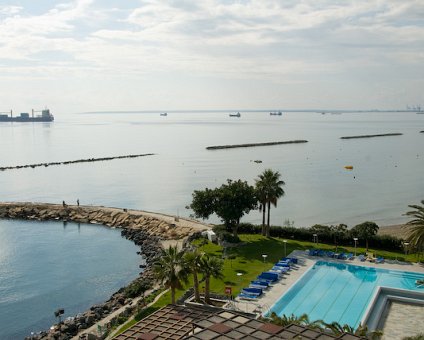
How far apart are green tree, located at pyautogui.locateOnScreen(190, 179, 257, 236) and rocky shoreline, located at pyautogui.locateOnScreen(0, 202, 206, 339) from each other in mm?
6348

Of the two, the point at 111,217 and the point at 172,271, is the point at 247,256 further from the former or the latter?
the point at 111,217

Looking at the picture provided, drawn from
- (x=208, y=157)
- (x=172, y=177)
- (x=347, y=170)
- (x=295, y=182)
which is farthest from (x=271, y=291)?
(x=208, y=157)

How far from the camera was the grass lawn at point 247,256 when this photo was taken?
1494 inches

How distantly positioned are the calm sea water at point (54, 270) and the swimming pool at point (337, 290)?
1748 centimetres

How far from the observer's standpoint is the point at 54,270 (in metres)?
50.0

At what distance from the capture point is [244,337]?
57.0ft

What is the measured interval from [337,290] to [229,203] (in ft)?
53.7

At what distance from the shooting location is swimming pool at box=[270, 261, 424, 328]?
3347 centimetres

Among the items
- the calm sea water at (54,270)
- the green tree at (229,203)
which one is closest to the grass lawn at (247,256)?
the green tree at (229,203)

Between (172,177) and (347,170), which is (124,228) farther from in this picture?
(347,170)

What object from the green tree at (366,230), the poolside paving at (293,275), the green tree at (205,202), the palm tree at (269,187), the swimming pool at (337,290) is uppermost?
the palm tree at (269,187)

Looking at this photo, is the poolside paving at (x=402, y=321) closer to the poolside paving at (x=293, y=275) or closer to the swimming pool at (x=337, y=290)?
the swimming pool at (x=337, y=290)

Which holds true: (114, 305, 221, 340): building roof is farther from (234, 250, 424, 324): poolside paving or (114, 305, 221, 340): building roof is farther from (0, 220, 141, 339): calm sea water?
(0, 220, 141, 339): calm sea water

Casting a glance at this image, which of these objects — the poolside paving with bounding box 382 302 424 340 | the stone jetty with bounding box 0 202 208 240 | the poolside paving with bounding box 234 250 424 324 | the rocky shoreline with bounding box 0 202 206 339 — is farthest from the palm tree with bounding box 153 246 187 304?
the stone jetty with bounding box 0 202 208 240
